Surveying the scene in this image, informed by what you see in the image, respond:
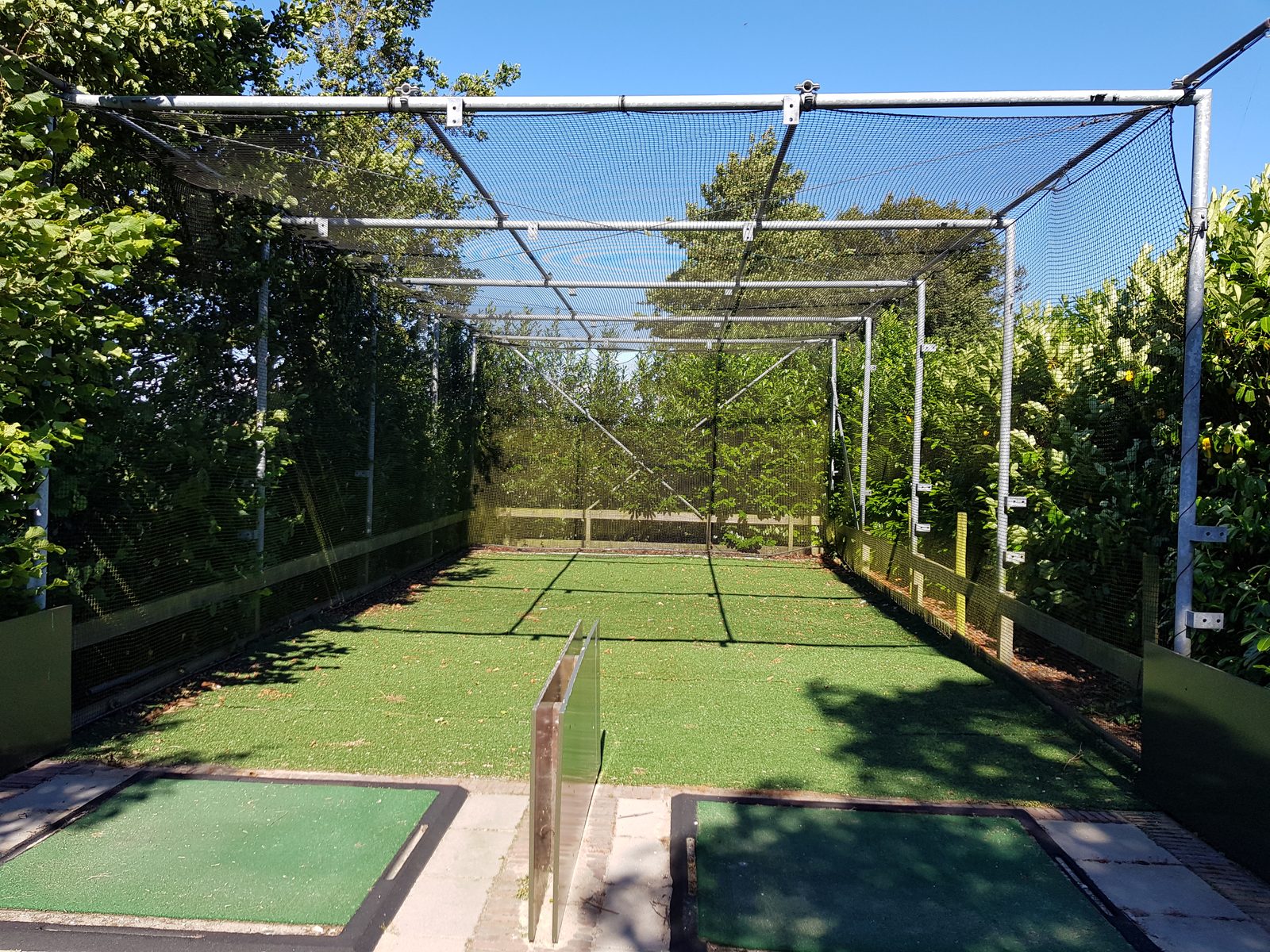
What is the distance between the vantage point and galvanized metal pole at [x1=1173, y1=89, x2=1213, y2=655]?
330 centimetres

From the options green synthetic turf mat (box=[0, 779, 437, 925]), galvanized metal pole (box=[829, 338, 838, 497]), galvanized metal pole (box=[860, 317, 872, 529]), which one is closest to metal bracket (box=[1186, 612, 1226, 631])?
green synthetic turf mat (box=[0, 779, 437, 925])

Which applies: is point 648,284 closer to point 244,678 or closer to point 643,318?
point 643,318

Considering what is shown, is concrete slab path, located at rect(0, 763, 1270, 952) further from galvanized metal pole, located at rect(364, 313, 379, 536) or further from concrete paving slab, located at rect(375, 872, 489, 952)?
galvanized metal pole, located at rect(364, 313, 379, 536)

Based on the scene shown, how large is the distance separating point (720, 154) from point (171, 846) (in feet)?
12.3

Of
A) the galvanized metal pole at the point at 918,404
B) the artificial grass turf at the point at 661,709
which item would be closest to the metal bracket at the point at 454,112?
the artificial grass turf at the point at 661,709

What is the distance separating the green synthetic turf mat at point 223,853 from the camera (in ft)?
8.26

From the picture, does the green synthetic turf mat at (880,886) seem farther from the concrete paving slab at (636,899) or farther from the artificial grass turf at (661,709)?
the artificial grass turf at (661,709)

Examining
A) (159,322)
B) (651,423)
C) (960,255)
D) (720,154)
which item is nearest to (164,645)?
(159,322)

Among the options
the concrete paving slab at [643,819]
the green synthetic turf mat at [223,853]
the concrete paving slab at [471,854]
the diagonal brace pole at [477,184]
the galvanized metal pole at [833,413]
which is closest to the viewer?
the green synthetic turf mat at [223,853]

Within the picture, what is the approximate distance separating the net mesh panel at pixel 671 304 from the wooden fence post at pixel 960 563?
164 mm

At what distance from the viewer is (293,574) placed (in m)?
6.30

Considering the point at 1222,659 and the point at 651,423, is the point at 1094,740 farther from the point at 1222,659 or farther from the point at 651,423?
the point at 651,423

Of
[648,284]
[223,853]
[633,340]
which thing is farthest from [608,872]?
[633,340]

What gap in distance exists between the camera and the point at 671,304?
827cm
